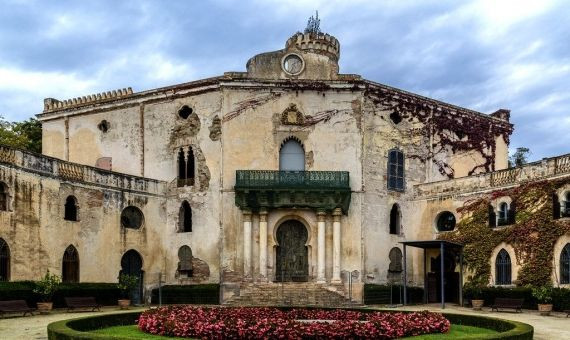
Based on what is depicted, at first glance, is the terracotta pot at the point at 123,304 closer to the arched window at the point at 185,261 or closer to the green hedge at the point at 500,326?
the arched window at the point at 185,261

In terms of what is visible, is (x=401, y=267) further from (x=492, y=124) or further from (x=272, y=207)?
(x=492, y=124)

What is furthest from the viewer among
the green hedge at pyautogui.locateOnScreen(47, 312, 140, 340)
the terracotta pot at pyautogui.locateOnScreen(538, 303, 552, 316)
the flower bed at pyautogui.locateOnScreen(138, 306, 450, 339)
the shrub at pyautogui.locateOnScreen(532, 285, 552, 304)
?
the shrub at pyautogui.locateOnScreen(532, 285, 552, 304)

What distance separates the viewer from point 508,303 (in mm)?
34719

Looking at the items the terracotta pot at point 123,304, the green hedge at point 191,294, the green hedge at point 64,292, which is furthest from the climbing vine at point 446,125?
the green hedge at point 64,292

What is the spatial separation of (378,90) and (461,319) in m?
21.4

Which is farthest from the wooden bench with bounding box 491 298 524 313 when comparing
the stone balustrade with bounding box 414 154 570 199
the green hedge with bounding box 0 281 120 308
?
the green hedge with bounding box 0 281 120 308

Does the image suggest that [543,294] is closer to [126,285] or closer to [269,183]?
[269,183]

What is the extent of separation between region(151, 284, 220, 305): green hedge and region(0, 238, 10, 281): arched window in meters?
10.8

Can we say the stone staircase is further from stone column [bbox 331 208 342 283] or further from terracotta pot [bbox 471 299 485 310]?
terracotta pot [bbox 471 299 485 310]

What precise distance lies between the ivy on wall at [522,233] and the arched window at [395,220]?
3551mm

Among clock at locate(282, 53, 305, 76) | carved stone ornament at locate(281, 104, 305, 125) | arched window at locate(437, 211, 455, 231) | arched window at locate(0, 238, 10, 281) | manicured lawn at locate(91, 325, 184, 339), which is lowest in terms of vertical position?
manicured lawn at locate(91, 325, 184, 339)

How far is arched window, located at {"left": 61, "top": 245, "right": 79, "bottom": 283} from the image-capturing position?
122 ft

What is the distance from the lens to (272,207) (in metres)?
41.6

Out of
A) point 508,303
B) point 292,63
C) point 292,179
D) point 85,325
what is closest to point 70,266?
point 292,179
